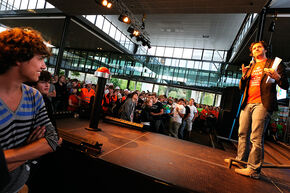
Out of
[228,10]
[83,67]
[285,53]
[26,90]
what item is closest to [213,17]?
[228,10]

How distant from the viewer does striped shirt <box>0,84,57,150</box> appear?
847mm

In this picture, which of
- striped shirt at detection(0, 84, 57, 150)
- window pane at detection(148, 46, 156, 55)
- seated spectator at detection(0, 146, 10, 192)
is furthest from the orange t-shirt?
window pane at detection(148, 46, 156, 55)

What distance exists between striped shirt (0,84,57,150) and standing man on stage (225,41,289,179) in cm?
226

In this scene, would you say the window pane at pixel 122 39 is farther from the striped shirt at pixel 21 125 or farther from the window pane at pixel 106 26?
the striped shirt at pixel 21 125

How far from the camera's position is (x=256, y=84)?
2141 millimetres

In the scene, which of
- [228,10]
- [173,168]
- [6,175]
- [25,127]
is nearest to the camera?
[6,175]

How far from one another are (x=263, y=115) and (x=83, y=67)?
63.2ft

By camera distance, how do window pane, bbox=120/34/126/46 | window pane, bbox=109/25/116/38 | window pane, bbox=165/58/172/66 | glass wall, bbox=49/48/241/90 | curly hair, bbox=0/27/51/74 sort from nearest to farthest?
curly hair, bbox=0/27/51/74 < window pane, bbox=109/25/116/38 < glass wall, bbox=49/48/241/90 < window pane, bbox=120/34/126/46 < window pane, bbox=165/58/172/66

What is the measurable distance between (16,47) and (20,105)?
33 centimetres

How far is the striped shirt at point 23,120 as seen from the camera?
0.85m

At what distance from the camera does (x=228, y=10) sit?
5.82m

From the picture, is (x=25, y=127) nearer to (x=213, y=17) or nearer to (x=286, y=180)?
(x=286, y=180)

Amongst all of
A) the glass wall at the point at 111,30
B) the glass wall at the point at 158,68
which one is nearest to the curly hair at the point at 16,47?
the glass wall at the point at 111,30

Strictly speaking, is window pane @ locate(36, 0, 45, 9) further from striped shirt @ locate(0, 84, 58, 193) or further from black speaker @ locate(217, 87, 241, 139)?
striped shirt @ locate(0, 84, 58, 193)
